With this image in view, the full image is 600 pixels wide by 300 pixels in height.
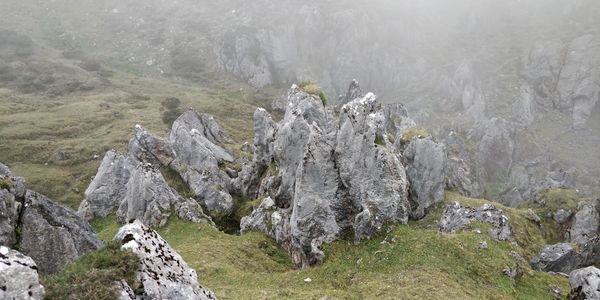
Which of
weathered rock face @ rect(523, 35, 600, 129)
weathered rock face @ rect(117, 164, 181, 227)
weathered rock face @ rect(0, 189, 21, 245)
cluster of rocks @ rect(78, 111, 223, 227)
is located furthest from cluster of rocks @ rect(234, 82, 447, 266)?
weathered rock face @ rect(523, 35, 600, 129)

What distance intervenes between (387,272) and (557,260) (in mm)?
16343

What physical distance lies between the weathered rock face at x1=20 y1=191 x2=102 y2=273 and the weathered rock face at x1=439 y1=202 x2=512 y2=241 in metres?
26.1

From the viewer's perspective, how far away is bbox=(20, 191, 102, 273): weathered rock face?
21297 mm

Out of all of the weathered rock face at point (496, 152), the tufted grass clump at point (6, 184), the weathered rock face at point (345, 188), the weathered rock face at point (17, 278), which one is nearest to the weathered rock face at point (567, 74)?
the weathered rock face at point (496, 152)

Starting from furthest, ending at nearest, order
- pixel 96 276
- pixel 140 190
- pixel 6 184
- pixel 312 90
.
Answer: pixel 312 90
pixel 140 190
pixel 6 184
pixel 96 276

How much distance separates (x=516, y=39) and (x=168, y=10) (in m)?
111

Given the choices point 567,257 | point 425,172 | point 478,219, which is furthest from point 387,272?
point 425,172

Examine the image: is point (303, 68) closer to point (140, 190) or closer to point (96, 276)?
point (140, 190)

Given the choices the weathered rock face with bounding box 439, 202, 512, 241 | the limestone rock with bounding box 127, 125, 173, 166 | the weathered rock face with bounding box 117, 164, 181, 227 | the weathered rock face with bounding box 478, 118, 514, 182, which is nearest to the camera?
the weathered rock face with bounding box 439, 202, 512, 241

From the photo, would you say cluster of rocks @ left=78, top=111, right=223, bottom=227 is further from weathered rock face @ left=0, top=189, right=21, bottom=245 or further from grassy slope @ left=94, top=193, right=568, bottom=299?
weathered rock face @ left=0, top=189, right=21, bottom=245

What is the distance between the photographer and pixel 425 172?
149ft

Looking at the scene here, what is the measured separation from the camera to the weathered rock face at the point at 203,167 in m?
44.8

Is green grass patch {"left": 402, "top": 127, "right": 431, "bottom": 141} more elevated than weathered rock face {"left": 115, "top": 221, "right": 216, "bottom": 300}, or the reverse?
weathered rock face {"left": 115, "top": 221, "right": 216, "bottom": 300}

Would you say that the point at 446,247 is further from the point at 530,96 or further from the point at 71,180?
the point at 530,96
